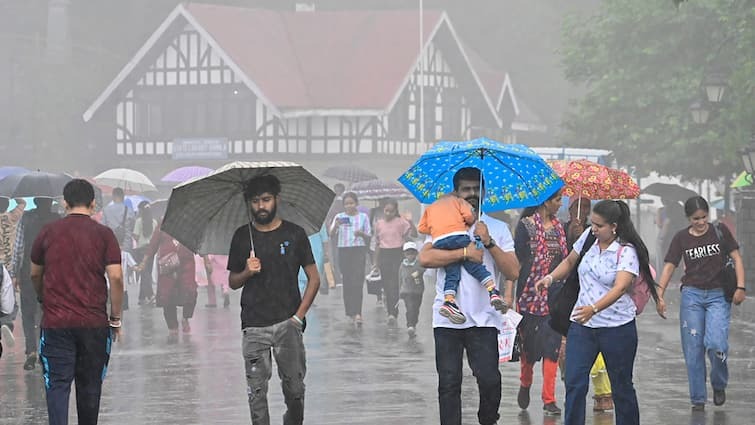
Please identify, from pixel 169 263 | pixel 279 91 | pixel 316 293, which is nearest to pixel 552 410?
pixel 316 293

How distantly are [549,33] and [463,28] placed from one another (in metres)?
4.99

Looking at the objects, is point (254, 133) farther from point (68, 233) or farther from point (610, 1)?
point (68, 233)

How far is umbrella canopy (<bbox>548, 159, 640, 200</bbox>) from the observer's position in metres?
11.5

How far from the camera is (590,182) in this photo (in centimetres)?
1156

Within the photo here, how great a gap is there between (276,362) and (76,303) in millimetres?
1211

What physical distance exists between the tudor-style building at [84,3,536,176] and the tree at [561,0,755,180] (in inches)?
506

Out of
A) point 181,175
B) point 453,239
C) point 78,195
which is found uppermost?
point 181,175

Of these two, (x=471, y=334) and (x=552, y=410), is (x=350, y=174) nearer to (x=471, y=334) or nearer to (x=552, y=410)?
(x=552, y=410)

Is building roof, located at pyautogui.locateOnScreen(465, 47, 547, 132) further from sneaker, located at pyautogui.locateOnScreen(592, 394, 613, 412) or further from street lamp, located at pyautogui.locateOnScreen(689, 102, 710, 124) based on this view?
sneaker, located at pyautogui.locateOnScreen(592, 394, 613, 412)

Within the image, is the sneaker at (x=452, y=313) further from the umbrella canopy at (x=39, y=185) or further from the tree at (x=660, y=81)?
the tree at (x=660, y=81)

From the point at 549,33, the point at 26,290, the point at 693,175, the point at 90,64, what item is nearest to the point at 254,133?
the point at 90,64

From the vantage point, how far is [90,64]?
216ft

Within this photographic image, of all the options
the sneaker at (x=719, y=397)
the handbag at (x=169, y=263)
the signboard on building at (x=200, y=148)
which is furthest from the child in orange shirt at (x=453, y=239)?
the signboard on building at (x=200, y=148)

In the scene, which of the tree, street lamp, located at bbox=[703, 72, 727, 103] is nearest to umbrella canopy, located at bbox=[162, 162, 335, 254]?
street lamp, located at bbox=[703, 72, 727, 103]
